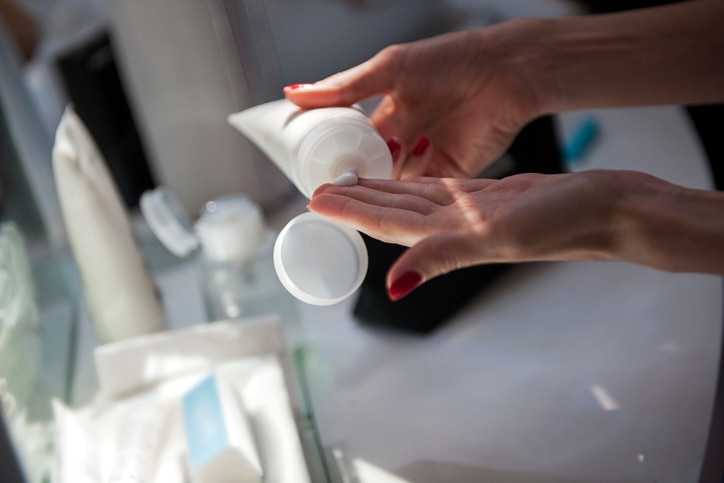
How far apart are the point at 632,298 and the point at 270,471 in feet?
0.97

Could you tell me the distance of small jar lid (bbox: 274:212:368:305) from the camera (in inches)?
13.8

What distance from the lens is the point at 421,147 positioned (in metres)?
0.50

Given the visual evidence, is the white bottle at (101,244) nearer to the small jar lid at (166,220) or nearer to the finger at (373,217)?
the small jar lid at (166,220)

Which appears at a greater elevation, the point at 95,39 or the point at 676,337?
the point at 95,39

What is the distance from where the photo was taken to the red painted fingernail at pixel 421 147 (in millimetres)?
496

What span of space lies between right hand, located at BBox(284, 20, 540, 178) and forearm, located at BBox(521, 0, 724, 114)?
14 millimetres

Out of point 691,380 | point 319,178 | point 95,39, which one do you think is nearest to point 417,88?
point 319,178

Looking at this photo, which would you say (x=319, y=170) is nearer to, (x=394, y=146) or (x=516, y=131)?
(x=394, y=146)

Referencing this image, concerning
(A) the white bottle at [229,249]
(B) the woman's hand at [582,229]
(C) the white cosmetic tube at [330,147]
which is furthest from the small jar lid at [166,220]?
(B) the woman's hand at [582,229]

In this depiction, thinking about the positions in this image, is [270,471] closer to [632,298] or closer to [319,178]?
[319,178]

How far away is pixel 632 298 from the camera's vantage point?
20.9 inches

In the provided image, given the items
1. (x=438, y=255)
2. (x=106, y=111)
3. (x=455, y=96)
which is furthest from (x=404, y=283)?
(x=106, y=111)

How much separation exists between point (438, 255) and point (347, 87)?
0.18m

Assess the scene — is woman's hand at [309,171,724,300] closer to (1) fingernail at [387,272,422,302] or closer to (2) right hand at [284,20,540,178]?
(1) fingernail at [387,272,422,302]
